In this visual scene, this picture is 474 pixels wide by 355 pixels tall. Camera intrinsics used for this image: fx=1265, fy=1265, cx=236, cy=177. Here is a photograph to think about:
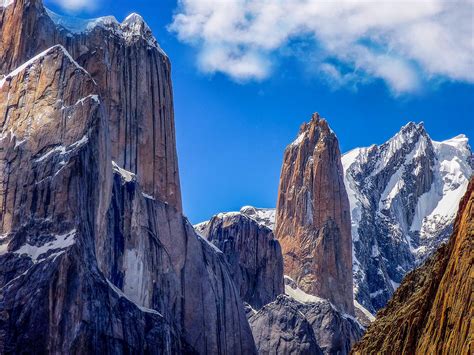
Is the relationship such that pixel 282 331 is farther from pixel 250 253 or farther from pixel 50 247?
pixel 50 247

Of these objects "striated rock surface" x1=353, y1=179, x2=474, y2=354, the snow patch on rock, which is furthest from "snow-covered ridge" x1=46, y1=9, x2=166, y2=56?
"striated rock surface" x1=353, y1=179, x2=474, y2=354

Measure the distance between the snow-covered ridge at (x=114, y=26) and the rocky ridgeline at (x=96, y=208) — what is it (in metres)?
0.20

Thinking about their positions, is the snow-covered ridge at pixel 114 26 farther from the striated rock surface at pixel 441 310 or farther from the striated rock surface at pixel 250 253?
the striated rock surface at pixel 441 310

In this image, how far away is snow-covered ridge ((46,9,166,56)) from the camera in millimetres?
119438

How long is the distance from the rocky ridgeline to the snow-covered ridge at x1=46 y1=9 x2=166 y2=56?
20 centimetres

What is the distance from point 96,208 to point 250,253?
6389 centimetres

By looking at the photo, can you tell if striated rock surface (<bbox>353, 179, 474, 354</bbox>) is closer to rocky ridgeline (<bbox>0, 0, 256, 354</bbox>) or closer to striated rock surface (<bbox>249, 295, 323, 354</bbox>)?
rocky ridgeline (<bbox>0, 0, 256, 354</bbox>)

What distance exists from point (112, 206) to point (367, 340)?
47.1m

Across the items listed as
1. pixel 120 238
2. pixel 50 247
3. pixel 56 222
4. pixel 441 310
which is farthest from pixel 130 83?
pixel 441 310

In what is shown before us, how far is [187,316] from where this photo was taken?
110m

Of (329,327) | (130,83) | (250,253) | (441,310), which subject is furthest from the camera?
(250,253)

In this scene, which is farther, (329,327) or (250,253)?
(250,253)

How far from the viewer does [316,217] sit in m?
180

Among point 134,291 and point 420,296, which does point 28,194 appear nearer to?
point 134,291
